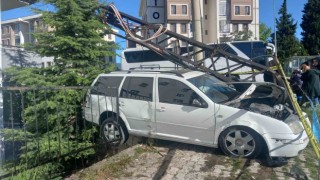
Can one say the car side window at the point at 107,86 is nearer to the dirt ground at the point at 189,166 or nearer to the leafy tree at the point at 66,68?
the leafy tree at the point at 66,68

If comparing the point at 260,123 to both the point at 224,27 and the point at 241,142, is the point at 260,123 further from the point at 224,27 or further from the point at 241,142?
the point at 224,27

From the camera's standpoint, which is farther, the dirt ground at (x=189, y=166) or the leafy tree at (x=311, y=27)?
the leafy tree at (x=311, y=27)

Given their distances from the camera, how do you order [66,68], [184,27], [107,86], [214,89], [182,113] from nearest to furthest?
[182,113], [214,89], [107,86], [66,68], [184,27]

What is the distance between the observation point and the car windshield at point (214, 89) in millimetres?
6281

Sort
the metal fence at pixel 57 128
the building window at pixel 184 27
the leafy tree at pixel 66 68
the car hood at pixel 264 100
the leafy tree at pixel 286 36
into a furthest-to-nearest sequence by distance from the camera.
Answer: the building window at pixel 184 27 → the leafy tree at pixel 286 36 → the leafy tree at pixel 66 68 → the metal fence at pixel 57 128 → the car hood at pixel 264 100

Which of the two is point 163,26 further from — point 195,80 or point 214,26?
point 214,26

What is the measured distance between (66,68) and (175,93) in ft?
11.6

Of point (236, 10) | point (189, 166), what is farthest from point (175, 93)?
point (236, 10)

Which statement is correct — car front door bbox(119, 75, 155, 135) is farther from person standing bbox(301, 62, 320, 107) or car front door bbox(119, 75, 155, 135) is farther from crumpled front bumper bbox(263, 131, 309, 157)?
person standing bbox(301, 62, 320, 107)

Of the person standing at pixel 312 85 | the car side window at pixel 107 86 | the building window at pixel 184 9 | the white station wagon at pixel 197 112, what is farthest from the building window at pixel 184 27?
the white station wagon at pixel 197 112

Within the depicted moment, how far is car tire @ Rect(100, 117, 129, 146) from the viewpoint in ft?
22.8

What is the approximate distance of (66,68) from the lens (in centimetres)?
855

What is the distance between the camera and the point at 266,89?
22.1 ft

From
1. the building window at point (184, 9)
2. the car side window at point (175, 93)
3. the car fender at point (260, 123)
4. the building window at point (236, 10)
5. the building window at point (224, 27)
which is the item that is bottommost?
the car fender at point (260, 123)
